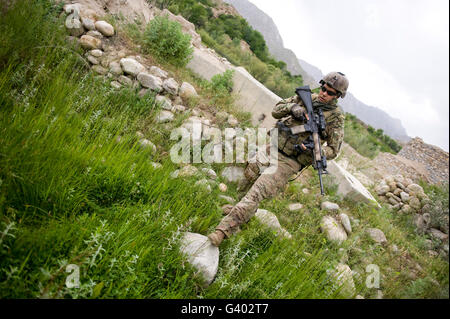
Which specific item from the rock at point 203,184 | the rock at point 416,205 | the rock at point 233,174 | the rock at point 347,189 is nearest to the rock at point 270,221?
the rock at point 203,184

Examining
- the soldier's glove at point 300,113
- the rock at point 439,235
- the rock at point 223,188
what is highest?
the soldier's glove at point 300,113

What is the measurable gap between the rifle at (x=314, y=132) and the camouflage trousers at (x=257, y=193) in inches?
15.0

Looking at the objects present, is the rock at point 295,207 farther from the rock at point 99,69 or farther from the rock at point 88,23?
the rock at point 88,23

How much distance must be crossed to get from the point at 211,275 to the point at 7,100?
268 cm

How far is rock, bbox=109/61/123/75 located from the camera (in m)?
4.42

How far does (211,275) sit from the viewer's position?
1.97 meters

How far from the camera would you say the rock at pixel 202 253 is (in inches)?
77.2

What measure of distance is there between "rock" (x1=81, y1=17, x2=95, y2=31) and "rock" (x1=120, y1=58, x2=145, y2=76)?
1.11 m
